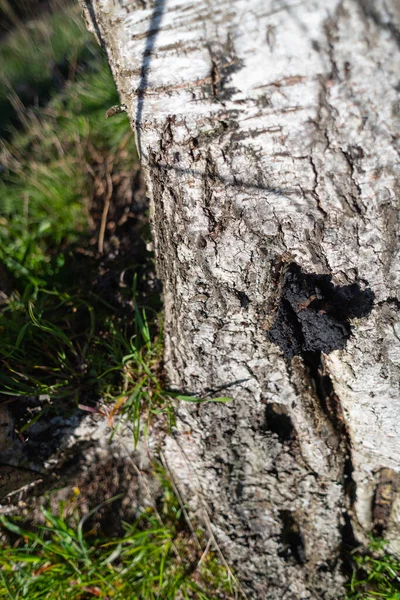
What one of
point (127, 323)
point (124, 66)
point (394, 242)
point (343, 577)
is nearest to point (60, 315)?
point (127, 323)

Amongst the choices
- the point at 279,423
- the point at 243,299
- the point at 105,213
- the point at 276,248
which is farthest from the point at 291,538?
the point at 105,213

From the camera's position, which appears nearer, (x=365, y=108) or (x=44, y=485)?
(x=365, y=108)

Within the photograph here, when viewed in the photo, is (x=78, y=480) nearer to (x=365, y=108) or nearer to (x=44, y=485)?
(x=44, y=485)

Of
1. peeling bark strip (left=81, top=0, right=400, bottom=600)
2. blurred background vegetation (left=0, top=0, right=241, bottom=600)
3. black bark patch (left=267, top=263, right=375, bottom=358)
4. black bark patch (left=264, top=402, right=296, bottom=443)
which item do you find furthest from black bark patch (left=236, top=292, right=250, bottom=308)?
blurred background vegetation (left=0, top=0, right=241, bottom=600)

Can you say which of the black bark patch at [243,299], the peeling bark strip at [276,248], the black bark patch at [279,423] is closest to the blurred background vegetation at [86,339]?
the peeling bark strip at [276,248]

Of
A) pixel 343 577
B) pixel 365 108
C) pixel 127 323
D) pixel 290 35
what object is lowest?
pixel 343 577

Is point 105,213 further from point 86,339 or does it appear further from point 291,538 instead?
point 291,538
